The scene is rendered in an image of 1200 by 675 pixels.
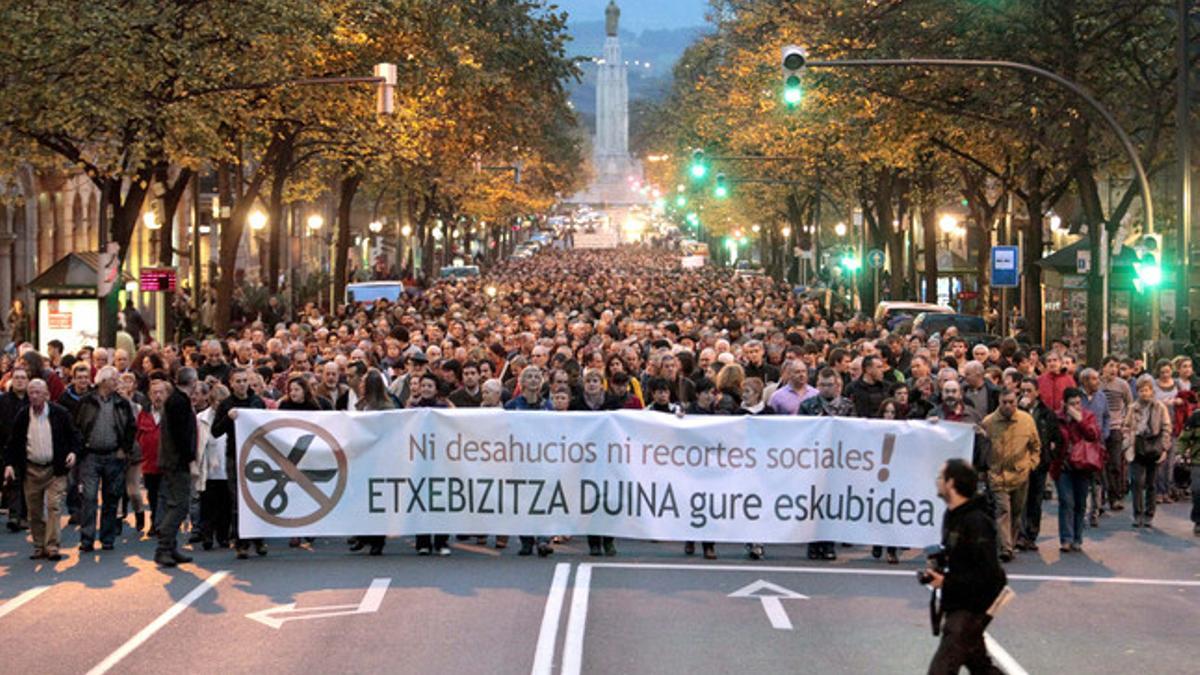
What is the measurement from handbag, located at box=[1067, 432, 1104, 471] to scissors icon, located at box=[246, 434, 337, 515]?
22.3 ft

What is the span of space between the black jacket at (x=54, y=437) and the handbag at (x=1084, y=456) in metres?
9.18

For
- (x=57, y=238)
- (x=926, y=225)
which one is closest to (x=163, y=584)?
(x=57, y=238)

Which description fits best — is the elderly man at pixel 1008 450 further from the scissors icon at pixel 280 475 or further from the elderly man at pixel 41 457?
the elderly man at pixel 41 457

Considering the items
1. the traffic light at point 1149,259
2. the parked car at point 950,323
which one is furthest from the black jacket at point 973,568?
the parked car at point 950,323

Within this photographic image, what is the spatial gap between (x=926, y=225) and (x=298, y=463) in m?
44.7

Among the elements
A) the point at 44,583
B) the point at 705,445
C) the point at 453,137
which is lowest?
the point at 44,583

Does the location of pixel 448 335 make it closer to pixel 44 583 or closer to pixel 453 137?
pixel 44 583

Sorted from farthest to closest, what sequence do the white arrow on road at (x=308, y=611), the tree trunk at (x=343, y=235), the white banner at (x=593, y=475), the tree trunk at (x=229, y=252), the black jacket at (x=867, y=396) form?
1. the tree trunk at (x=343, y=235)
2. the tree trunk at (x=229, y=252)
3. the black jacket at (x=867, y=396)
4. the white banner at (x=593, y=475)
5. the white arrow on road at (x=308, y=611)

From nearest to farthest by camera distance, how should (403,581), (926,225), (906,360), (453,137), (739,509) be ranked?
(403,581) → (739,509) → (906,360) → (453,137) → (926,225)

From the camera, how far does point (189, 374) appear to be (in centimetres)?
1827

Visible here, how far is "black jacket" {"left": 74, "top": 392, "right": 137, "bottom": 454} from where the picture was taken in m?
18.8

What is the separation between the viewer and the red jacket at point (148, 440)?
19.5m

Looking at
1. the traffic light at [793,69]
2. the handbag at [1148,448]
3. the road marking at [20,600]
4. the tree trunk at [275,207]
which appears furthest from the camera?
the tree trunk at [275,207]

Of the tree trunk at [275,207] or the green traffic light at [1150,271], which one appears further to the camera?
the tree trunk at [275,207]
